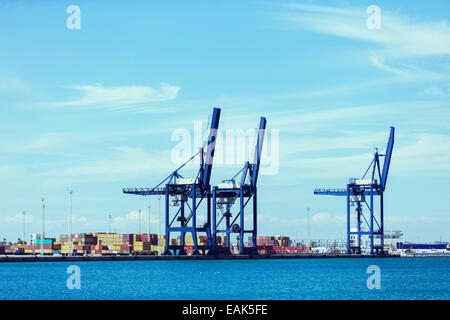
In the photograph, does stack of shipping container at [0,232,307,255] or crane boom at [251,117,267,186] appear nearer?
crane boom at [251,117,267,186]

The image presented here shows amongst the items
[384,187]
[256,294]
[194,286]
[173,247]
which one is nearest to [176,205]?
[173,247]

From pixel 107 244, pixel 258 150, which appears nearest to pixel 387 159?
pixel 258 150

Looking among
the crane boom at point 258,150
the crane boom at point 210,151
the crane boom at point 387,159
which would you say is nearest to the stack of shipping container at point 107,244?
the crane boom at point 387,159

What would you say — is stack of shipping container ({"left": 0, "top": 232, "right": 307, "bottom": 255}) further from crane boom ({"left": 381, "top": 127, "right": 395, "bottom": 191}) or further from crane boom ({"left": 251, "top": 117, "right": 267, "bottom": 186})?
crane boom ({"left": 251, "top": 117, "right": 267, "bottom": 186})

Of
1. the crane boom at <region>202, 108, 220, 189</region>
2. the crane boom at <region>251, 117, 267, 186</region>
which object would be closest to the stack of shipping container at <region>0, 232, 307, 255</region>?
the crane boom at <region>251, 117, 267, 186</region>

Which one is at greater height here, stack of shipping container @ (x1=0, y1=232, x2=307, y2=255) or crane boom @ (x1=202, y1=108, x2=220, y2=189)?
crane boom @ (x1=202, y1=108, x2=220, y2=189)

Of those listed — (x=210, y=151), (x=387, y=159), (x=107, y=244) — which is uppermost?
(x=210, y=151)

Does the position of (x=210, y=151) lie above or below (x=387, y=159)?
above

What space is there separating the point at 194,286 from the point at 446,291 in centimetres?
1717

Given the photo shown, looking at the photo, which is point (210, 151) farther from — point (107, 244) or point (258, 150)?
point (107, 244)

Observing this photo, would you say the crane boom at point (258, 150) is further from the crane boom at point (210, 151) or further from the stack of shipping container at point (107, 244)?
the stack of shipping container at point (107, 244)

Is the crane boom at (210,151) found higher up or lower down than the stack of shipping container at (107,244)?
higher up
